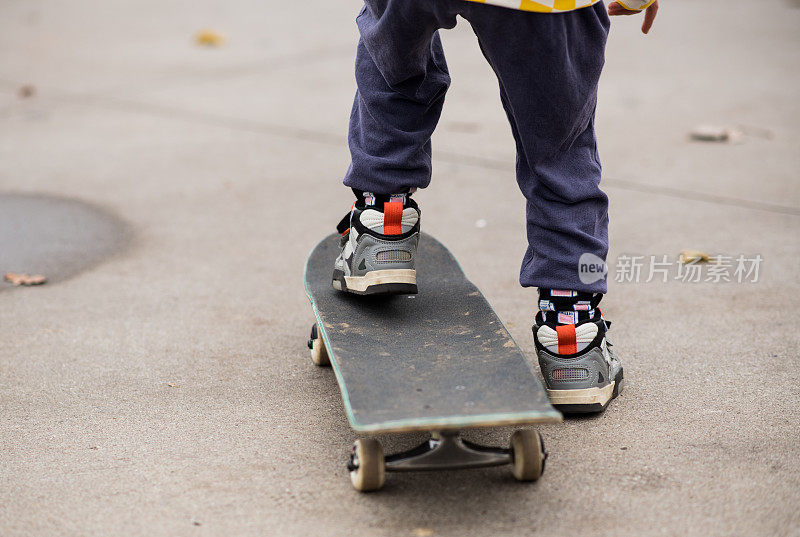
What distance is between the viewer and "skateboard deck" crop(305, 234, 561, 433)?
167 centimetres

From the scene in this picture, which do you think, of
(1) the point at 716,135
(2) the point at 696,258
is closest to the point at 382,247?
(2) the point at 696,258

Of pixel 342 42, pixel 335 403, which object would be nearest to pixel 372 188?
pixel 335 403

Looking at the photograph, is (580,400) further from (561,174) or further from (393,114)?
(393,114)

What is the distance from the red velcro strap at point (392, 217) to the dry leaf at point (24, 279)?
1.37 meters

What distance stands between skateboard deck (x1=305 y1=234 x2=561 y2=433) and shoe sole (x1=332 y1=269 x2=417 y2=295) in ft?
0.21

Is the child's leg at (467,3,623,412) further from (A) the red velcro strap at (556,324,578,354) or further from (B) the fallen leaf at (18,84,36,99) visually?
(B) the fallen leaf at (18,84,36,99)

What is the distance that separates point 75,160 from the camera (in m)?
4.20

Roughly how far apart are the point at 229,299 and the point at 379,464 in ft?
4.11

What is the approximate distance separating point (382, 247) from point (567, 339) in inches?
20.1

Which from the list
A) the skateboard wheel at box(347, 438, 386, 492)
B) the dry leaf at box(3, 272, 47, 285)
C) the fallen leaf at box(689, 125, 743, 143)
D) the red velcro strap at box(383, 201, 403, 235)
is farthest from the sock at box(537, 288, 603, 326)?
the fallen leaf at box(689, 125, 743, 143)

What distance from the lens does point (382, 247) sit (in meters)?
2.20

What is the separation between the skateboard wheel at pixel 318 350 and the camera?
7.58ft

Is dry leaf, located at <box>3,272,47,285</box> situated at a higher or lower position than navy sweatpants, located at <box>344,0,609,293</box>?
lower

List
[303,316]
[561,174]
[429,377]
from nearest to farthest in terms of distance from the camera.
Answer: [429,377] → [561,174] → [303,316]
